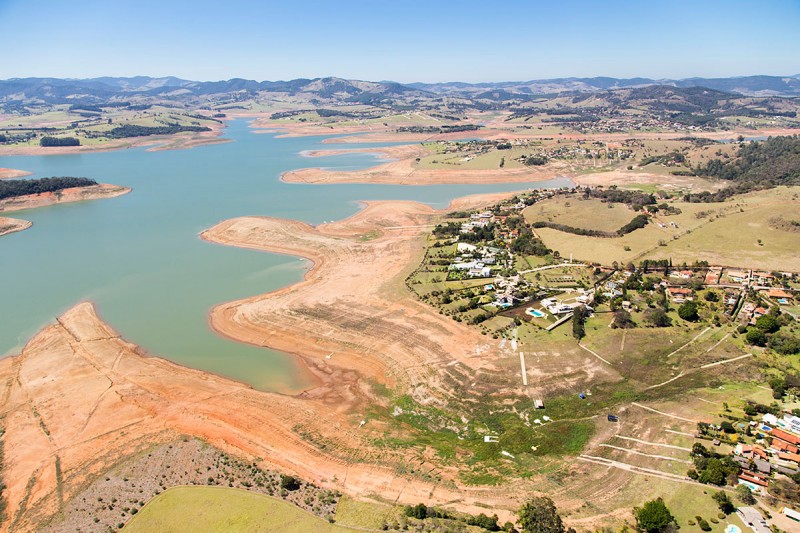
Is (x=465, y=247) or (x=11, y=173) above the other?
(x=11, y=173)

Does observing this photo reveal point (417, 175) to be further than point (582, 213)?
Yes

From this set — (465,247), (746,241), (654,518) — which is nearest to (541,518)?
(654,518)

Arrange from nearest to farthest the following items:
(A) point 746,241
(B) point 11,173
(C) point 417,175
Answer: (A) point 746,241, (C) point 417,175, (B) point 11,173

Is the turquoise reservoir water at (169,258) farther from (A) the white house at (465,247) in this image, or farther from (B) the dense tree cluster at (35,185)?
(A) the white house at (465,247)

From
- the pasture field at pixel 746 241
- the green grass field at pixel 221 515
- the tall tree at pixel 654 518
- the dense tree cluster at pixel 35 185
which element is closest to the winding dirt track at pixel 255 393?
the green grass field at pixel 221 515

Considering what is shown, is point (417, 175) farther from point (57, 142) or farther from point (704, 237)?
point (57, 142)

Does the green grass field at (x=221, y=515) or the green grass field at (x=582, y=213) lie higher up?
the green grass field at (x=582, y=213)

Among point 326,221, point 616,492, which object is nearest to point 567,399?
point 616,492
